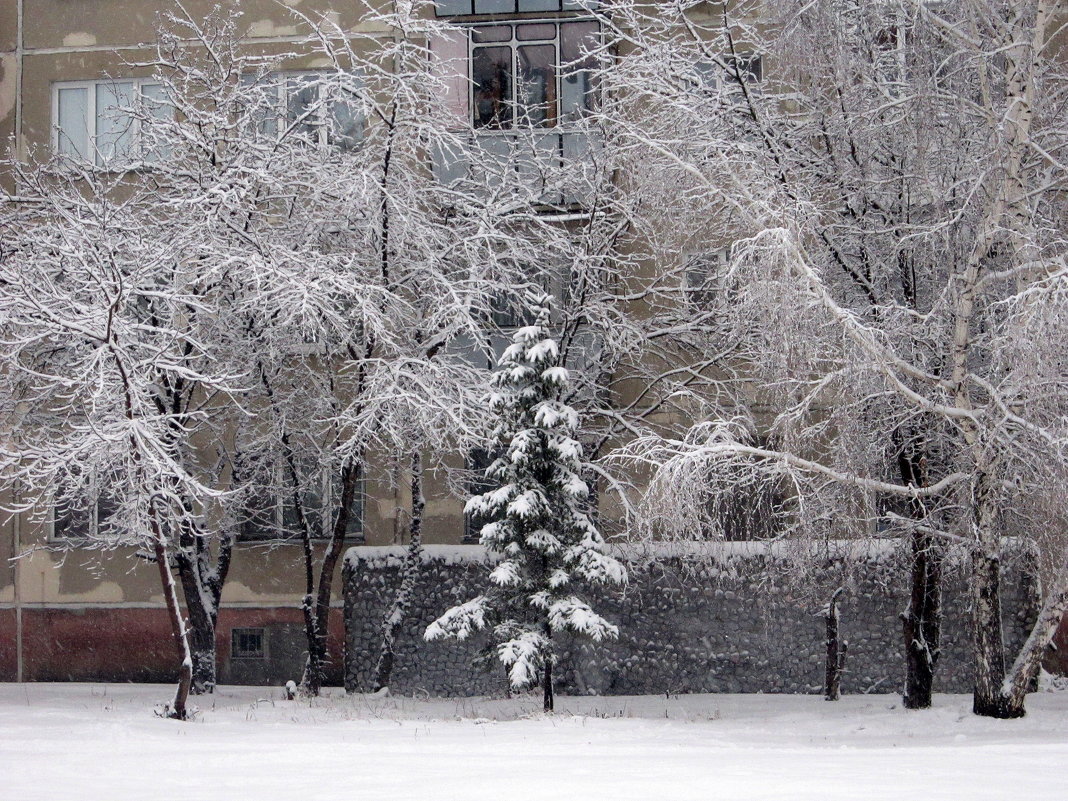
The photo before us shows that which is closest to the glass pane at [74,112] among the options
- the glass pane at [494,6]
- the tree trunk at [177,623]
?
the glass pane at [494,6]

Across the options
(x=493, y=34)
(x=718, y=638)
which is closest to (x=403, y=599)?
(x=718, y=638)

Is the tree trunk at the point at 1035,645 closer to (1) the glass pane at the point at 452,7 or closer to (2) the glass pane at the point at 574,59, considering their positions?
(2) the glass pane at the point at 574,59

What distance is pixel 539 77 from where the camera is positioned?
1931 centimetres

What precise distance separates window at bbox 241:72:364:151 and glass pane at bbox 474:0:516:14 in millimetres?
2288

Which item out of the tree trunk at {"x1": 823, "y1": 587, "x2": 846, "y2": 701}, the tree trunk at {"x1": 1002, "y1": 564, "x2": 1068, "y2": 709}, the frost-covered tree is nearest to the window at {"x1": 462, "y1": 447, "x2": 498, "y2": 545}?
the tree trunk at {"x1": 823, "y1": 587, "x2": 846, "y2": 701}

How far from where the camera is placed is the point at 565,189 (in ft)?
58.1

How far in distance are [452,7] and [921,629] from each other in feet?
38.9

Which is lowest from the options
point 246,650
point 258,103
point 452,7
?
point 246,650

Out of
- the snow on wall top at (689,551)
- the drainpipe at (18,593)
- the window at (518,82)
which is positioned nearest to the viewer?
the snow on wall top at (689,551)

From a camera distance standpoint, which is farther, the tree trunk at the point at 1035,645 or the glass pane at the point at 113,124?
the glass pane at the point at 113,124

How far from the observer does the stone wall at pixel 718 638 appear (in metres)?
16.7

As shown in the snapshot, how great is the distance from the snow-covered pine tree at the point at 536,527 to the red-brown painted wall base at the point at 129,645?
19.3 feet

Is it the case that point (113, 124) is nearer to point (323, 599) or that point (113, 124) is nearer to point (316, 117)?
point (316, 117)

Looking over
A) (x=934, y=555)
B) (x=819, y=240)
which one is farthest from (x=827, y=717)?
(x=819, y=240)
